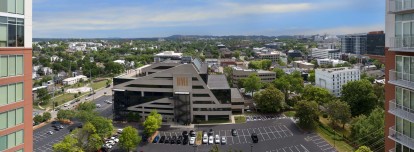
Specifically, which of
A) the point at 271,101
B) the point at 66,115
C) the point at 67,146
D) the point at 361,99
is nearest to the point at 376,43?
the point at 361,99

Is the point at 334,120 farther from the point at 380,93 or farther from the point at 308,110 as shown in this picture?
the point at 380,93

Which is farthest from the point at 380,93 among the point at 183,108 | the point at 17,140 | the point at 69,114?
the point at 17,140

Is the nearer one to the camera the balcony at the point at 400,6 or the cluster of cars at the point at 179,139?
the balcony at the point at 400,6

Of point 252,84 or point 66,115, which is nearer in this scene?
point 66,115

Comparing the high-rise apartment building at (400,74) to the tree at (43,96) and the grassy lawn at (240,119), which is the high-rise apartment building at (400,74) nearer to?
the grassy lawn at (240,119)

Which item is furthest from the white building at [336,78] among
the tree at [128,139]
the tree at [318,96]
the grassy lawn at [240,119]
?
the tree at [128,139]

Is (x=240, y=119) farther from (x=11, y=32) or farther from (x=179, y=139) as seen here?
(x=11, y=32)
